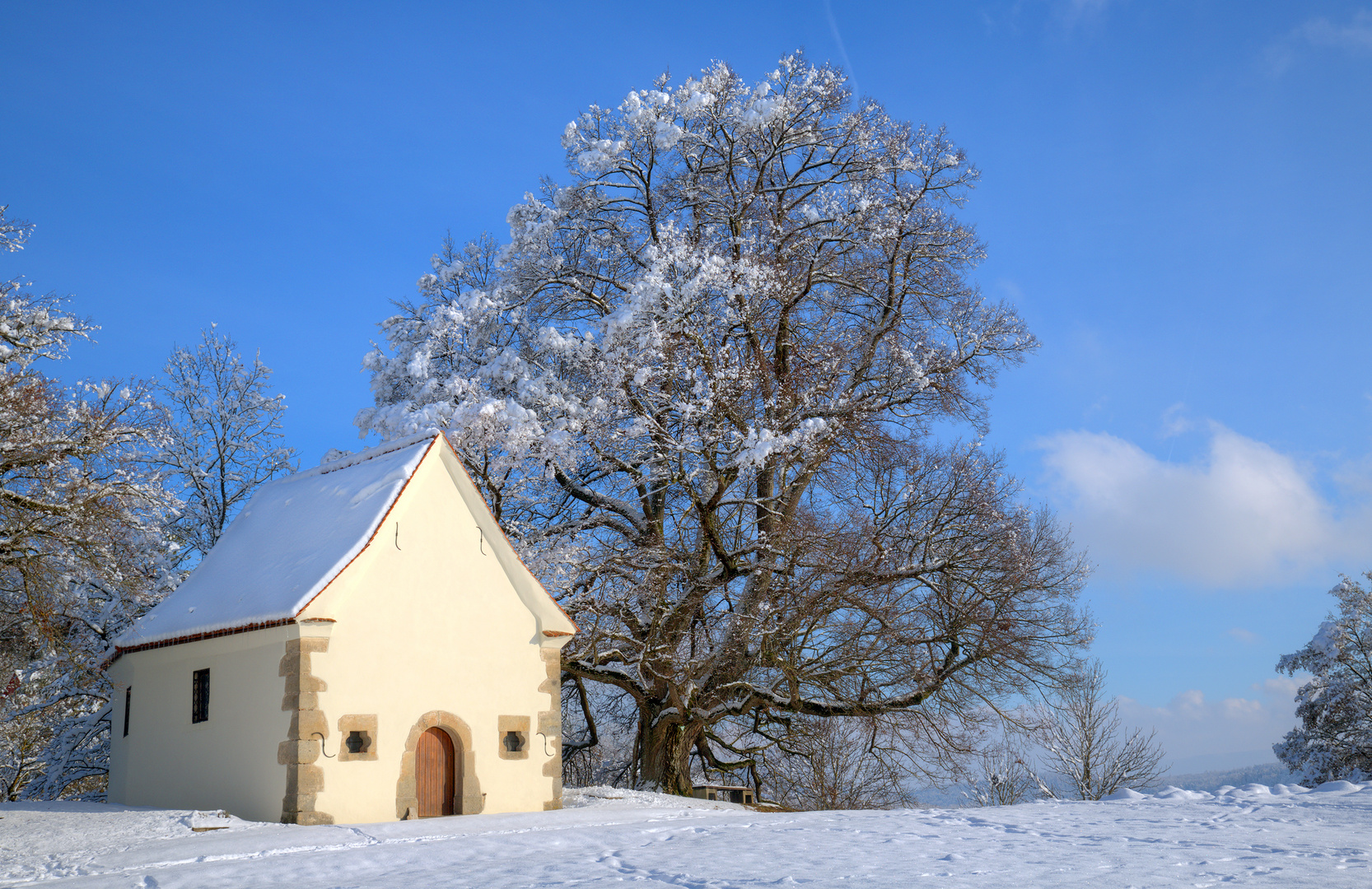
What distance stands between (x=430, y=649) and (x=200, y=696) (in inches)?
156

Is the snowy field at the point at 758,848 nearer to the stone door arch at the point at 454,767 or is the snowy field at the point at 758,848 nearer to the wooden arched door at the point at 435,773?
the stone door arch at the point at 454,767

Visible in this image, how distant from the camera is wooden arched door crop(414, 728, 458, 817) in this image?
16.5 meters

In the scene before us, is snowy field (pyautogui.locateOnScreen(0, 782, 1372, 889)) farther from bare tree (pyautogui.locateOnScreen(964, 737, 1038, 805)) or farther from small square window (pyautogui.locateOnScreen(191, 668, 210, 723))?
bare tree (pyautogui.locateOnScreen(964, 737, 1038, 805))

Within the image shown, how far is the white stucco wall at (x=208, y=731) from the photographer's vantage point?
50.8ft

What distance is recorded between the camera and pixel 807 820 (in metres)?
14.0

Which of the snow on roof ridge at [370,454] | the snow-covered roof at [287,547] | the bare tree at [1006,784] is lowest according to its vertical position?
the bare tree at [1006,784]

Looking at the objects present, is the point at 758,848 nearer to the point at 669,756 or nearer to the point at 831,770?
the point at 669,756

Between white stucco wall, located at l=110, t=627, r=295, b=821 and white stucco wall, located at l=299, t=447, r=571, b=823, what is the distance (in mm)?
916

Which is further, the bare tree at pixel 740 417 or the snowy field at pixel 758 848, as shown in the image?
the bare tree at pixel 740 417

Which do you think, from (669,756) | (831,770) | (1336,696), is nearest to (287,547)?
(669,756)

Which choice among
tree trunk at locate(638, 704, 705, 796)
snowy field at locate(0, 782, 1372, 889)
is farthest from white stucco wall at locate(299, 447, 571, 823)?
tree trunk at locate(638, 704, 705, 796)

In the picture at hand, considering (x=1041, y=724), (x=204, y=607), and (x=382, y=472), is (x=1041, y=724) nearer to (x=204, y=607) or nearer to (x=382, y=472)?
(x=382, y=472)

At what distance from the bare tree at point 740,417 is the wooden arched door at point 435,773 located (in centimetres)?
403

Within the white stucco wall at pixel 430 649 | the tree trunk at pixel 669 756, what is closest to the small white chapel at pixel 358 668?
the white stucco wall at pixel 430 649
